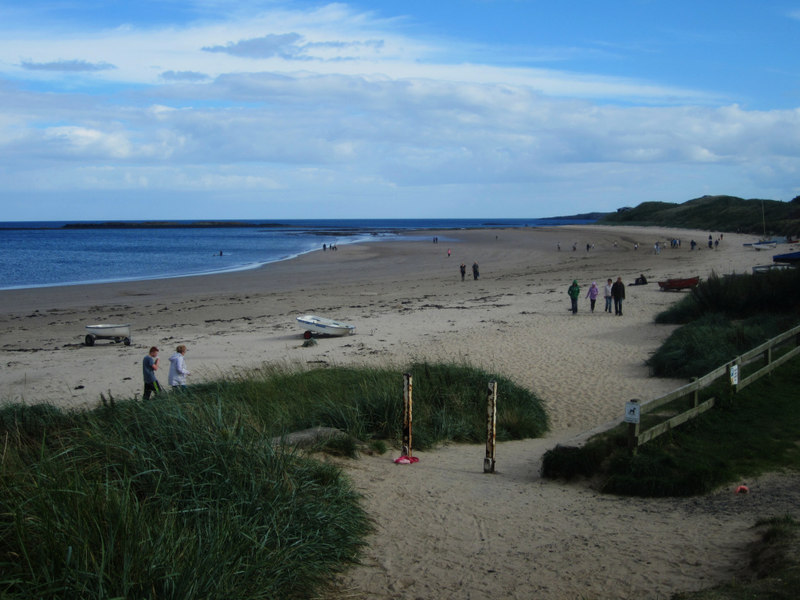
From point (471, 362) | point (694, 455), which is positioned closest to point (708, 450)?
point (694, 455)

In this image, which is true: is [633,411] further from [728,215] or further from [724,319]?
[728,215]

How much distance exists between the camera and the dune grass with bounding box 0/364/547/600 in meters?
4.41

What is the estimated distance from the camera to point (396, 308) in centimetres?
2836

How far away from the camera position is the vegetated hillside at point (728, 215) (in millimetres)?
89062

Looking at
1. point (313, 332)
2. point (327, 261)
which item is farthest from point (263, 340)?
point (327, 261)

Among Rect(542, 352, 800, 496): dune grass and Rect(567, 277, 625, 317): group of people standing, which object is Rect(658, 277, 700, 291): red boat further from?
Rect(542, 352, 800, 496): dune grass

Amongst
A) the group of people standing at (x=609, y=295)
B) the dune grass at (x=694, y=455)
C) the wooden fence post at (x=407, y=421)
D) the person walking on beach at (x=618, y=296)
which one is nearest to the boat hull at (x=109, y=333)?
the wooden fence post at (x=407, y=421)

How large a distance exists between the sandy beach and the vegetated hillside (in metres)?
47.3

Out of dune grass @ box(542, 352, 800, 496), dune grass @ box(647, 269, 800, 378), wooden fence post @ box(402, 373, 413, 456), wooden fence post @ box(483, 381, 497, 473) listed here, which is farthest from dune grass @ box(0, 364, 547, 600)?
dune grass @ box(647, 269, 800, 378)

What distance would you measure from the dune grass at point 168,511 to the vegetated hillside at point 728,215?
2696 inches

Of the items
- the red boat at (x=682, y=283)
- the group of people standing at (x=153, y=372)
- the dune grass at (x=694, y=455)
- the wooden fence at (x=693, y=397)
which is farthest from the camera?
the red boat at (x=682, y=283)

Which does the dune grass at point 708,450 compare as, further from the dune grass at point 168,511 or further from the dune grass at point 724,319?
the dune grass at point 168,511

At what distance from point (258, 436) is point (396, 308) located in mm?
21666

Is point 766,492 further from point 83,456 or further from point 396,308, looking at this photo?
point 396,308
